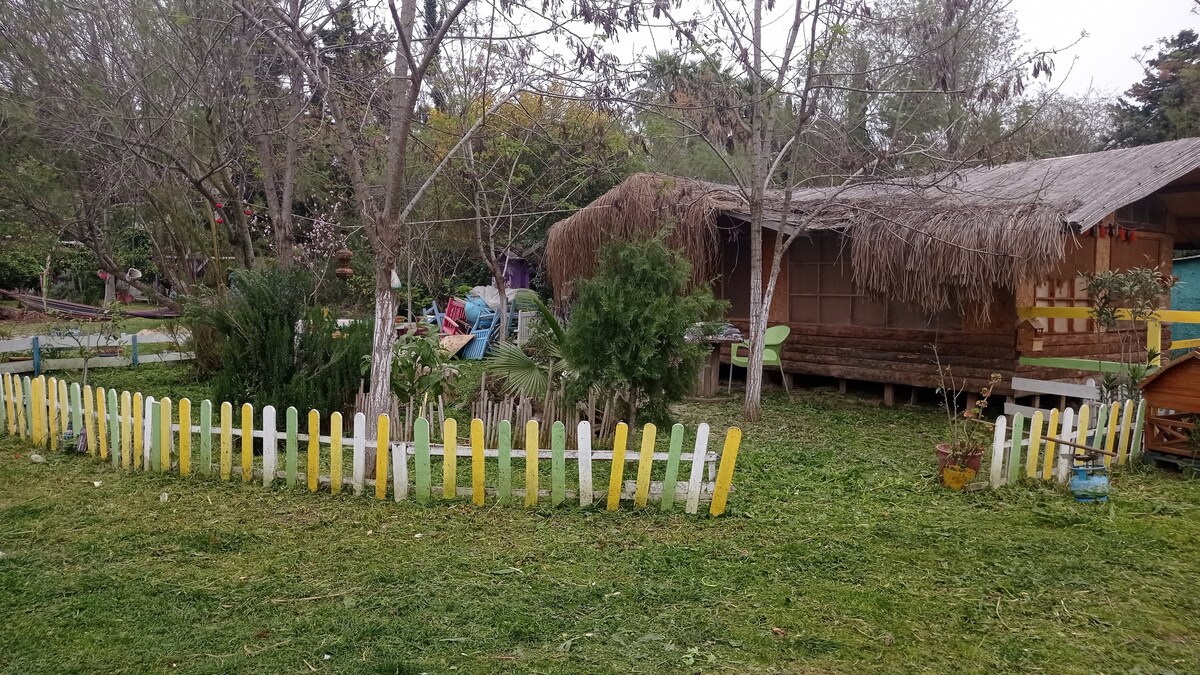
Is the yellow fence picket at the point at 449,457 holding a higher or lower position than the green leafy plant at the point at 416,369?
lower

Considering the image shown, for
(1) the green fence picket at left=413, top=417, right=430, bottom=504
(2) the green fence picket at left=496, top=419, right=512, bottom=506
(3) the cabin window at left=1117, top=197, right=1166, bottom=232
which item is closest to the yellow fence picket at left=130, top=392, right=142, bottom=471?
(1) the green fence picket at left=413, top=417, right=430, bottom=504

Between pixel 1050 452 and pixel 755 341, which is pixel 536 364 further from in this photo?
pixel 1050 452

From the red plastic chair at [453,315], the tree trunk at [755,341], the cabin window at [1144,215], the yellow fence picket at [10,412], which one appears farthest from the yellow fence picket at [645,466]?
the red plastic chair at [453,315]

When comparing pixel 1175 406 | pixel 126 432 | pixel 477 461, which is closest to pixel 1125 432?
pixel 1175 406

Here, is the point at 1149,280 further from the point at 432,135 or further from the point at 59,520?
the point at 432,135

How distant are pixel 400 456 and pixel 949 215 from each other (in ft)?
22.1

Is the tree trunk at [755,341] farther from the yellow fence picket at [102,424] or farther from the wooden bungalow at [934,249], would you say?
the yellow fence picket at [102,424]

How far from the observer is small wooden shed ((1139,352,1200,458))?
6363 mm

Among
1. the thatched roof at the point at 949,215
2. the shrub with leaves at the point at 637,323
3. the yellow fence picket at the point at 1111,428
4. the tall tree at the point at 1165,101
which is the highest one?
the tall tree at the point at 1165,101

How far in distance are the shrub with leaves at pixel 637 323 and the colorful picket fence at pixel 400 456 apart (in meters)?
0.69

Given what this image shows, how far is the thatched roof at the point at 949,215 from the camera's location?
8.32 m

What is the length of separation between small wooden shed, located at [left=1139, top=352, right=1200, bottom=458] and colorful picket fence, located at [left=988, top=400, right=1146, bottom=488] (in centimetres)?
10

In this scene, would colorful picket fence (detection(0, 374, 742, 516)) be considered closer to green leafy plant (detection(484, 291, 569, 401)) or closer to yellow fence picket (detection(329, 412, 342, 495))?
yellow fence picket (detection(329, 412, 342, 495))

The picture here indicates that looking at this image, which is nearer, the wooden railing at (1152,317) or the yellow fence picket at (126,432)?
the yellow fence picket at (126,432)
